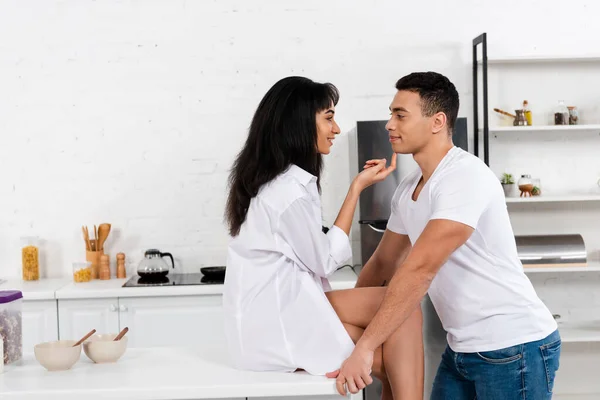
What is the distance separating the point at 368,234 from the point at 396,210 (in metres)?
1.34

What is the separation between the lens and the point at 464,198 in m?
2.16

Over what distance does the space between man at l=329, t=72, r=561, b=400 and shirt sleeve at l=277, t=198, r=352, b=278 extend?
202 mm

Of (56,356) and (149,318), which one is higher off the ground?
(56,356)

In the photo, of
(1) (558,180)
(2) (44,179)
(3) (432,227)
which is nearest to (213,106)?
(2) (44,179)

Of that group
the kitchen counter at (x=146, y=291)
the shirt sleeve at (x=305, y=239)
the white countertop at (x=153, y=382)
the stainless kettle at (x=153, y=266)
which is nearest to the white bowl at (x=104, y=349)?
the white countertop at (x=153, y=382)

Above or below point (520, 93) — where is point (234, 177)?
below

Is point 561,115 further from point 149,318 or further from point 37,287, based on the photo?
point 37,287

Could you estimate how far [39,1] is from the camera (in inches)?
167

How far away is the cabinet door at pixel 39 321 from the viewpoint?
3717mm

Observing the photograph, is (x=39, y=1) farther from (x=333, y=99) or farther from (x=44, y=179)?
(x=333, y=99)

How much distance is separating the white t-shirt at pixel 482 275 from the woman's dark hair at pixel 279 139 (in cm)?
39

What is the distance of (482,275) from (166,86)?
2.56m

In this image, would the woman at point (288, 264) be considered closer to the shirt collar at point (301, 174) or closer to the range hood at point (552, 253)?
the shirt collar at point (301, 174)

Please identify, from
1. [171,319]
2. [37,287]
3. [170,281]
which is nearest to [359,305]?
[171,319]
